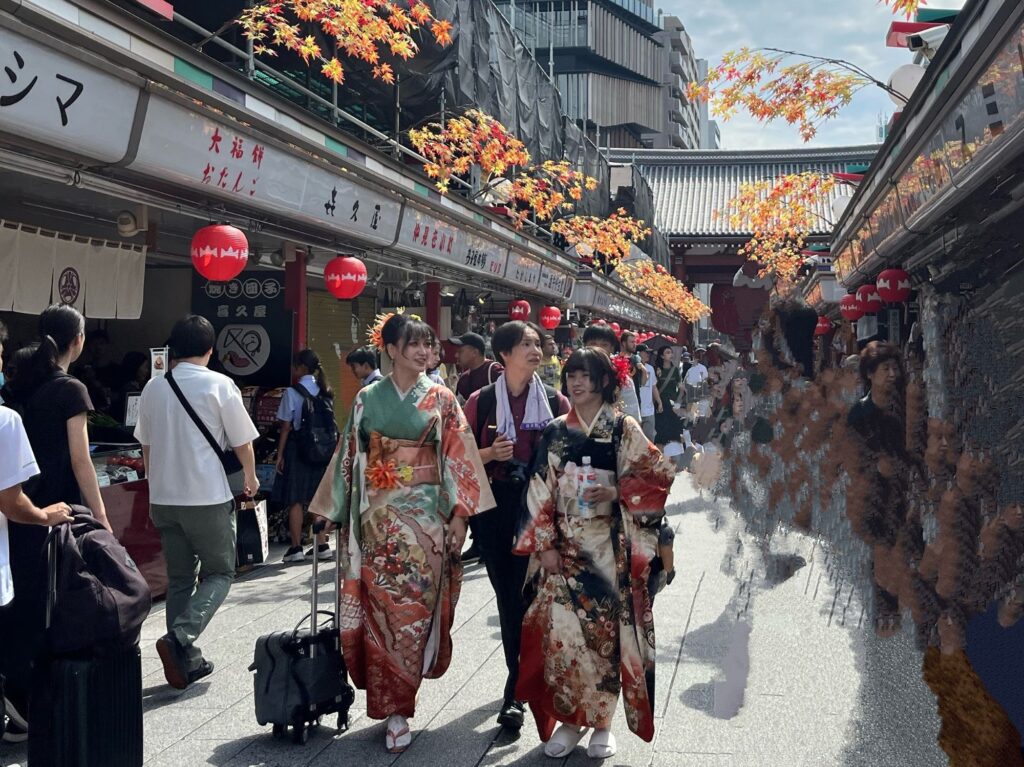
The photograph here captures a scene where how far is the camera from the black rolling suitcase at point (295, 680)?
4086mm

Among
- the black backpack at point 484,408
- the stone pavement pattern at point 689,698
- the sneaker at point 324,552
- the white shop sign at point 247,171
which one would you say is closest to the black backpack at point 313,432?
the sneaker at point 324,552

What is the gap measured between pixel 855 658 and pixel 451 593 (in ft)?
7.81

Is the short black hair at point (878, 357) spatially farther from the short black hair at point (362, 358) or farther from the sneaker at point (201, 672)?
the sneaker at point (201, 672)

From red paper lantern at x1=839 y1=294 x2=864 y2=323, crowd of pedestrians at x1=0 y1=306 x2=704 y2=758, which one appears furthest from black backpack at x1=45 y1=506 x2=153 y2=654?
red paper lantern at x1=839 y1=294 x2=864 y2=323

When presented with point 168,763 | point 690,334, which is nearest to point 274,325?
point 168,763

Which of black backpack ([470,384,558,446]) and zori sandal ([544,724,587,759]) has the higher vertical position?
black backpack ([470,384,558,446])

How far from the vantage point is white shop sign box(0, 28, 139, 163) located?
13.9ft

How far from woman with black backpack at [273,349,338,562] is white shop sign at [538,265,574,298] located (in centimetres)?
897

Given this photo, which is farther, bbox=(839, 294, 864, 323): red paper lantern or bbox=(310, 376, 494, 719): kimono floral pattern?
bbox=(839, 294, 864, 323): red paper lantern

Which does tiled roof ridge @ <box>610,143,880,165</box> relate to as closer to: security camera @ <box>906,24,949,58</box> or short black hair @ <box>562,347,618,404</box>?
security camera @ <box>906,24,949,58</box>

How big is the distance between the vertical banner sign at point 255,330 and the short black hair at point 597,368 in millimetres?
6468

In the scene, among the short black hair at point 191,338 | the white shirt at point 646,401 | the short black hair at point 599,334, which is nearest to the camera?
the short black hair at point 191,338

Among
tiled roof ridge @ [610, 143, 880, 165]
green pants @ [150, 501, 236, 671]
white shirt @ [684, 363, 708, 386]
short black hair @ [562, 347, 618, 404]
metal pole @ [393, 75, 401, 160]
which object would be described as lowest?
green pants @ [150, 501, 236, 671]

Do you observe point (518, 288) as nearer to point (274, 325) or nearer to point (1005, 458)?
point (274, 325)
